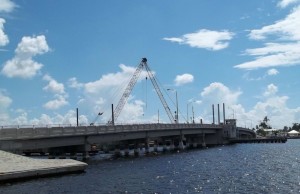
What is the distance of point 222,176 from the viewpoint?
62.2m

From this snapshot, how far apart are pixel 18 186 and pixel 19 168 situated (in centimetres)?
747

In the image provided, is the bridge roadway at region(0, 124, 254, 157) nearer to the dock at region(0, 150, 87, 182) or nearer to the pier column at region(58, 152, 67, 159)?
the pier column at region(58, 152, 67, 159)

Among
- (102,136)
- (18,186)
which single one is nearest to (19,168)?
(18,186)

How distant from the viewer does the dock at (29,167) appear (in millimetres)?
55606

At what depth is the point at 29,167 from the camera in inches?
2356

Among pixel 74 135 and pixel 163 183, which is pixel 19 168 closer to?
pixel 163 183

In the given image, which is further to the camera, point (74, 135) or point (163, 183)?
point (74, 135)

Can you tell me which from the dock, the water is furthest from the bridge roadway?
the water

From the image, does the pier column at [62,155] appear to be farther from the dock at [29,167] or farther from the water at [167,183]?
the water at [167,183]

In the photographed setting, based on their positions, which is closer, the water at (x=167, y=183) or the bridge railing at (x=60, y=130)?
the water at (x=167, y=183)

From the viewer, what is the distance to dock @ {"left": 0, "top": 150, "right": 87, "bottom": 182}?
5561cm

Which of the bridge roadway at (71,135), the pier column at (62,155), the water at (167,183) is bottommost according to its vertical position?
the water at (167,183)

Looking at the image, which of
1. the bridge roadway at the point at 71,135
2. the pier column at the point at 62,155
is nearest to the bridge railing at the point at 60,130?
the bridge roadway at the point at 71,135

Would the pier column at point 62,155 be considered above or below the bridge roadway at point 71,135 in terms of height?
below
